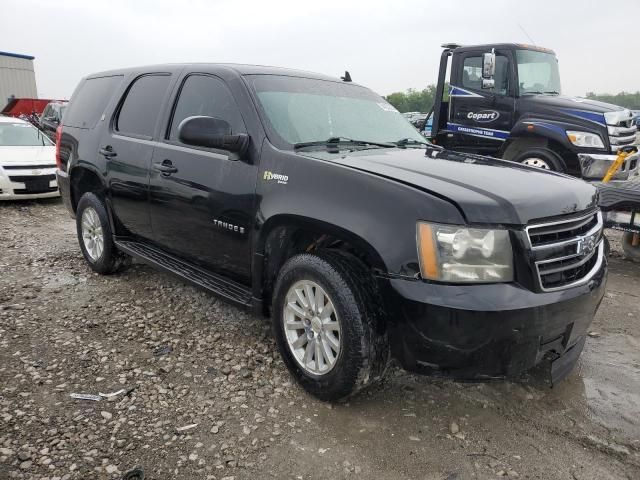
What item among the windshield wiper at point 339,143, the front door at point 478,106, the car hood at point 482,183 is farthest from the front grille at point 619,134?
the windshield wiper at point 339,143

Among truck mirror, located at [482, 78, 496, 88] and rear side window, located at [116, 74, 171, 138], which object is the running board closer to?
rear side window, located at [116, 74, 171, 138]

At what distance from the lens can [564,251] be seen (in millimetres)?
2506

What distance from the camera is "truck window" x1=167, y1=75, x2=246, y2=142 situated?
3.37m

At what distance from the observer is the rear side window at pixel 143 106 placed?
13.2ft

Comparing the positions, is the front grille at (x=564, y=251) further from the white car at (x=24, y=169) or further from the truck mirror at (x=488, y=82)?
the white car at (x=24, y=169)

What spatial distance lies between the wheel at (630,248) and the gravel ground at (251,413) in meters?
1.98

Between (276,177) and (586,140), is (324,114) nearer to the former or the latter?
(276,177)

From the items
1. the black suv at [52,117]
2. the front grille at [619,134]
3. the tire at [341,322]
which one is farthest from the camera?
the black suv at [52,117]

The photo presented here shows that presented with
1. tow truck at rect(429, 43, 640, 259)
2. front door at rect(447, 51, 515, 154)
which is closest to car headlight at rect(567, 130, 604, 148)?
tow truck at rect(429, 43, 640, 259)

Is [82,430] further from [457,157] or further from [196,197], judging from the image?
[457,157]

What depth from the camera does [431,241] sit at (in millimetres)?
2312

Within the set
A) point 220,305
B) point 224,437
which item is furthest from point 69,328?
point 224,437

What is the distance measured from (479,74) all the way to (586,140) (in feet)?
6.72

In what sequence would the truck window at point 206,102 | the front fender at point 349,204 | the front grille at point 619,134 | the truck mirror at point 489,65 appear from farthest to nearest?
the truck mirror at point 489,65
the front grille at point 619,134
the truck window at point 206,102
the front fender at point 349,204
